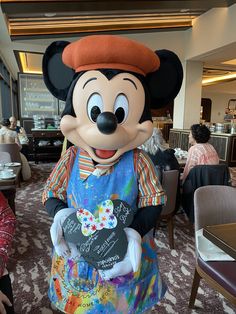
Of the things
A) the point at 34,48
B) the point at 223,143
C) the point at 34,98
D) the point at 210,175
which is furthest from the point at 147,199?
the point at 34,98

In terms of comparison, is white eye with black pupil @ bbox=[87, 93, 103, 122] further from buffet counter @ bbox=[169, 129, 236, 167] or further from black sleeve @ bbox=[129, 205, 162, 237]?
buffet counter @ bbox=[169, 129, 236, 167]

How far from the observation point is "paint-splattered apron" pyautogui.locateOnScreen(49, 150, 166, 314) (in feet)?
3.18

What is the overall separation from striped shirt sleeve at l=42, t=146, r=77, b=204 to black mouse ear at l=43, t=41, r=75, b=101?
1.00 feet

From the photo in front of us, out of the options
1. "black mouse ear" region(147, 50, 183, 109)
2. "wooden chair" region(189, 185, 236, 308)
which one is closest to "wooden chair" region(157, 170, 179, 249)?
"wooden chair" region(189, 185, 236, 308)

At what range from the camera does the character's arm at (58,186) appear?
106 cm

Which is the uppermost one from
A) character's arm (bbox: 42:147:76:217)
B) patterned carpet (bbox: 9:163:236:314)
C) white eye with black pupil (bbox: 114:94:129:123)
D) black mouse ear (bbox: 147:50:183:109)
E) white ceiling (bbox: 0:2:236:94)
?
white ceiling (bbox: 0:2:236:94)

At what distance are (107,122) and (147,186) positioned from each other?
308 mm

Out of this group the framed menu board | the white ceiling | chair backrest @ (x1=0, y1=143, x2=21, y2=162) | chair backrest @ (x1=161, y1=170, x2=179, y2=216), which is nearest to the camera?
chair backrest @ (x1=161, y1=170, x2=179, y2=216)

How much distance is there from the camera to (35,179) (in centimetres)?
512

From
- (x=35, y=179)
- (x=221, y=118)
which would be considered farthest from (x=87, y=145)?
(x=221, y=118)

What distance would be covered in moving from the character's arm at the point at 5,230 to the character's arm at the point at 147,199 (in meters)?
0.51

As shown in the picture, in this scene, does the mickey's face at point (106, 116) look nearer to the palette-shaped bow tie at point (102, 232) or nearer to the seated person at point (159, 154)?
the palette-shaped bow tie at point (102, 232)

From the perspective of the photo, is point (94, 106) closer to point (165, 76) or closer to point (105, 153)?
point (105, 153)

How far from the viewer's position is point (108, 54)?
94 centimetres
